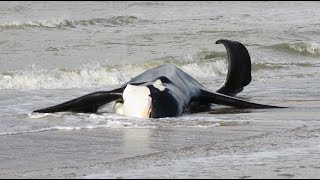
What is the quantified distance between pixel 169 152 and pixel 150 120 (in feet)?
7.20

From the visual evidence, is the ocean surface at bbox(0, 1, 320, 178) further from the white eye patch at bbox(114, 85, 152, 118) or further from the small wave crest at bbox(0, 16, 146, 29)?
the white eye patch at bbox(114, 85, 152, 118)

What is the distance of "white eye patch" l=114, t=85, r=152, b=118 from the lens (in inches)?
404

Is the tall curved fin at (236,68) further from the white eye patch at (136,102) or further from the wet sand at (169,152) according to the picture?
the wet sand at (169,152)

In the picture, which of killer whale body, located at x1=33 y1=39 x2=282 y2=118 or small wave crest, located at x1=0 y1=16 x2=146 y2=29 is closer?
killer whale body, located at x1=33 y1=39 x2=282 y2=118

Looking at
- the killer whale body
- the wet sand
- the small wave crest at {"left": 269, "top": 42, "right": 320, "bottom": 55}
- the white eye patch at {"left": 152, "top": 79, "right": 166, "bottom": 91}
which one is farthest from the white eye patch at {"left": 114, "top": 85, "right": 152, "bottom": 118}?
the small wave crest at {"left": 269, "top": 42, "right": 320, "bottom": 55}

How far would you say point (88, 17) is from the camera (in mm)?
34656

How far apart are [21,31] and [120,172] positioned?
22389mm

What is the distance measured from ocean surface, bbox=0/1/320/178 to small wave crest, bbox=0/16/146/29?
0.05 metres

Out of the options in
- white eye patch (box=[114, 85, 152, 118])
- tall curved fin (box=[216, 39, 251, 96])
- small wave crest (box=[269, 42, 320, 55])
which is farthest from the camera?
small wave crest (box=[269, 42, 320, 55])

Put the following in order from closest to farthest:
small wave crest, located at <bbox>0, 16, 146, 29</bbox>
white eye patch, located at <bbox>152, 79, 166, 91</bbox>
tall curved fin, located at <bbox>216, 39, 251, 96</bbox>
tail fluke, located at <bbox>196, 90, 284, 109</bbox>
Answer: white eye patch, located at <bbox>152, 79, 166, 91</bbox>, tail fluke, located at <bbox>196, 90, 284, 109</bbox>, tall curved fin, located at <bbox>216, 39, 251, 96</bbox>, small wave crest, located at <bbox>0, 16, 146, 29</bbox>

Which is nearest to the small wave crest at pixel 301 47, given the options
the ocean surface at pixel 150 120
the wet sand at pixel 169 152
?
the ocean surface at pixel 150 120

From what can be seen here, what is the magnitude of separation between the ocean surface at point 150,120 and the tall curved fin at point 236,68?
11.7 inches

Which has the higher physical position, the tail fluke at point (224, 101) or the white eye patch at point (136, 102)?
the white eye patch at point (136, 102)

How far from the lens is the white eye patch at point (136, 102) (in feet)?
33.7
